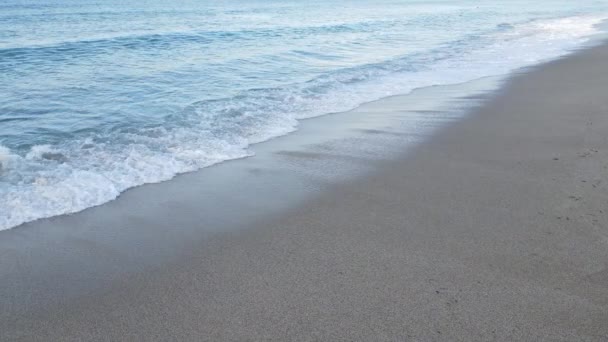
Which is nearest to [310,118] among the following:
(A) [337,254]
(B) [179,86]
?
(B) [179,86]

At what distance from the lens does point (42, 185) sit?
4.49m

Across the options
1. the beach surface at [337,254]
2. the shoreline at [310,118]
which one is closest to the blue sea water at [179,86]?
the shoreline at [310,118]

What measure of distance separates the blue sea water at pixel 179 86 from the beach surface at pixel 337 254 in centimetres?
67

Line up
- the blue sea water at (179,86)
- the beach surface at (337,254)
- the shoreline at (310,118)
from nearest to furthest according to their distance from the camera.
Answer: the beach surface at (337,254)
the shoreline at (310,118)
the blue sea water at (179,86)

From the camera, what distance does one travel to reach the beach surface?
2.60m

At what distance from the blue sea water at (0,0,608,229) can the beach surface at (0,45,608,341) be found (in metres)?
0.67

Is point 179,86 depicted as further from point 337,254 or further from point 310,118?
point 337,254

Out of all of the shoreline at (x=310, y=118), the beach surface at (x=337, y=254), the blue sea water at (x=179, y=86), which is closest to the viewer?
the beach surface at (x=337, y=254)

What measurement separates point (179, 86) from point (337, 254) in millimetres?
7185

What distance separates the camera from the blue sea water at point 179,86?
197 inches

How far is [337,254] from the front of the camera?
10.8ft

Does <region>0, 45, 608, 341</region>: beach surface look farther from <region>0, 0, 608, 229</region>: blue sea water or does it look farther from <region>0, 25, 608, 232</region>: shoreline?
<region>0, 0, 608, 229</region>: blue sea water

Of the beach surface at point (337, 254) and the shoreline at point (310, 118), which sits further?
the shoreline at point (310, 118)

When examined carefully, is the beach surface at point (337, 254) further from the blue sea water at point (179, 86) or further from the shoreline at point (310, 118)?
the blue sea water at point (179, 86)
